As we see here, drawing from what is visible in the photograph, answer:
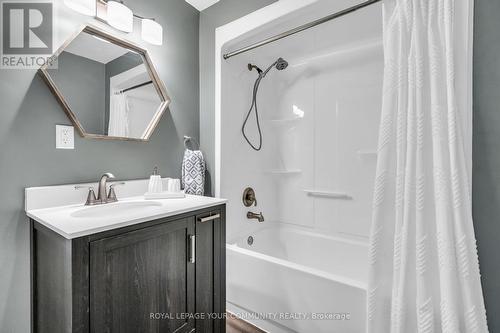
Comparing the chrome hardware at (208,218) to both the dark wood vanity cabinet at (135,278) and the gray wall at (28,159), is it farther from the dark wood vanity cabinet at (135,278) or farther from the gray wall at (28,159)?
the gray wall at (28,159)

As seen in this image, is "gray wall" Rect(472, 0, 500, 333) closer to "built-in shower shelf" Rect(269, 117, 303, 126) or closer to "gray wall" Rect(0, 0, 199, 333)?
"built-in shower shelf" Rect(269, 117, 303, 126)

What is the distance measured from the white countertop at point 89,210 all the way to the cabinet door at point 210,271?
12 cm

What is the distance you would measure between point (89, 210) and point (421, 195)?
1.59 meters

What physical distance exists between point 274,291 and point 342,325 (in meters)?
0.44

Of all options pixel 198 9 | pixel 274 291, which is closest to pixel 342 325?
pixel 274 291

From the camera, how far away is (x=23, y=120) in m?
1.20

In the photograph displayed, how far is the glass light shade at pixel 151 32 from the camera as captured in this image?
5.30 ft

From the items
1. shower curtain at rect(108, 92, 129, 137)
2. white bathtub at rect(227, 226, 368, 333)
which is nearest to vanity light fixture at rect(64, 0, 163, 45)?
shower curtain at rect(108, 92, 129, 137)

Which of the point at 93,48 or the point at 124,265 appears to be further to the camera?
the point at 93,48

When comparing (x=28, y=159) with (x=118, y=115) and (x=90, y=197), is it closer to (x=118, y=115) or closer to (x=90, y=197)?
(x=90, y=197)

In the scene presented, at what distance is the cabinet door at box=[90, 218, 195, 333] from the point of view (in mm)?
952

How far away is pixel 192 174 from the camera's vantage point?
Answer: 187 centimetres

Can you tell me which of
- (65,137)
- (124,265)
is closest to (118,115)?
(65,137)

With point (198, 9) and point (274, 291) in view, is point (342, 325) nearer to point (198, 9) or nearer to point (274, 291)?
point (274, 291)
